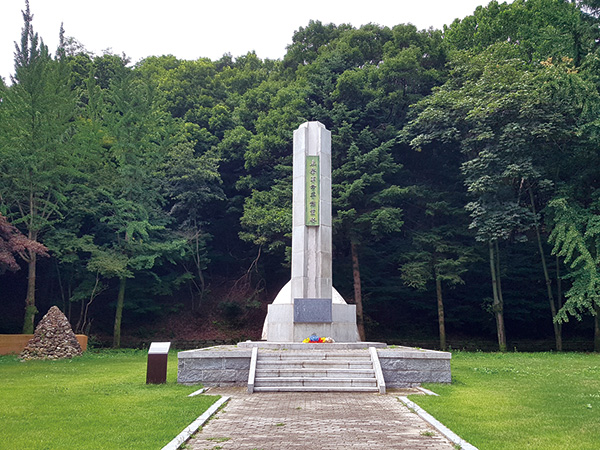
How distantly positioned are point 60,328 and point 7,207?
641cm

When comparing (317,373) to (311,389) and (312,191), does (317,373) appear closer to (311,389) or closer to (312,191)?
(311,389)

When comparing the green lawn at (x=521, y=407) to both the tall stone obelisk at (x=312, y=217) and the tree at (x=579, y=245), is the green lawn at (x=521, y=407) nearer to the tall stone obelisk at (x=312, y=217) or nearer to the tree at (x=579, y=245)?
the tall stone obelisk at (x=312, y=217)

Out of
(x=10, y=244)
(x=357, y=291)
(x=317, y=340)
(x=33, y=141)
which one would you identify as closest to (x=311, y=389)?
(x=317, y=340)

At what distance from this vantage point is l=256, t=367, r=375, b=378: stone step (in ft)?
37.2

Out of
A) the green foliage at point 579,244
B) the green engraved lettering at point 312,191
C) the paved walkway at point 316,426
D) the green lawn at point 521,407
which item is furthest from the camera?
the green foliage at point 579,244

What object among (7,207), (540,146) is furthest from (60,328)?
(540,146)

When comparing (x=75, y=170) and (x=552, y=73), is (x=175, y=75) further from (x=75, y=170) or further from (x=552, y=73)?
(x=552, y=73)

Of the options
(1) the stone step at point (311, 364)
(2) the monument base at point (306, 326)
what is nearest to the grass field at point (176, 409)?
(1) the stone step at point (311, 364)

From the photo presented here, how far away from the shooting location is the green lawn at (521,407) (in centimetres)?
638

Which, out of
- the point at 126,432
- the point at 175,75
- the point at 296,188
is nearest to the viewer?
the point at 126,432

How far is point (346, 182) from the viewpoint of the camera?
83.2ft

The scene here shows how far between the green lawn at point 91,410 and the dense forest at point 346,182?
949 centimetres

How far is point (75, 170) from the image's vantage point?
23.4m

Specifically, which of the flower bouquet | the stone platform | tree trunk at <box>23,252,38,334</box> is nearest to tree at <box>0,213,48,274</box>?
tree trunk at <box>23,252,38,334</box>
